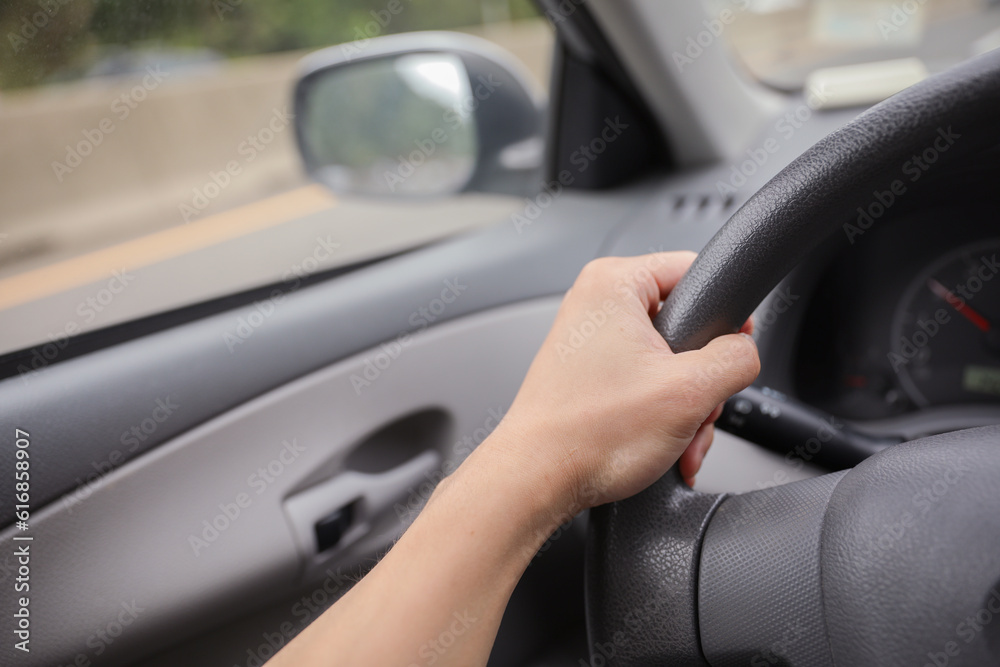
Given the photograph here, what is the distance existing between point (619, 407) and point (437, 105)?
172cm

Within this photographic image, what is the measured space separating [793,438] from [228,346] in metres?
0.87

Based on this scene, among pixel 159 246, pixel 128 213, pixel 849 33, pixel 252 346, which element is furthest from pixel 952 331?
pixel 128 213

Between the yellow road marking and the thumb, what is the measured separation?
1.10 meters

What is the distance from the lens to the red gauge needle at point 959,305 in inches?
58.1

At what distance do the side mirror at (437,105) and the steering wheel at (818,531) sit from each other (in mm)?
1369

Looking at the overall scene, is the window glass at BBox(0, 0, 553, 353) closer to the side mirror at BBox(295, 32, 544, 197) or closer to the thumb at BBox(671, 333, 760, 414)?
the side mirror at BBox(295, 32, 544, 197)

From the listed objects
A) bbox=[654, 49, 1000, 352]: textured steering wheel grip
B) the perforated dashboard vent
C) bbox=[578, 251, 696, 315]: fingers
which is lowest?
the perforated dashboard vent

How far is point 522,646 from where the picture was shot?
1.21 m

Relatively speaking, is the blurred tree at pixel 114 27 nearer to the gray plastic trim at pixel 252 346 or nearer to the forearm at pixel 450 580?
the gray plastic trim at pixel 252 346

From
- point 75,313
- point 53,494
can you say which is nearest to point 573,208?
point 75,313

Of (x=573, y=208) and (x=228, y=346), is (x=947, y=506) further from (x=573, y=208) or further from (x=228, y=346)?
(x=573, y=208)

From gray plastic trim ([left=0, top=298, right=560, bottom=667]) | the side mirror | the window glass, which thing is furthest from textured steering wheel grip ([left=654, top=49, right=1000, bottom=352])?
the side mirror

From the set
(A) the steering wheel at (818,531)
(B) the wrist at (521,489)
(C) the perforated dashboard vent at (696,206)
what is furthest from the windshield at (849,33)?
(B) the wrist at (521,489)

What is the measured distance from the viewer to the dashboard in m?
1.44
